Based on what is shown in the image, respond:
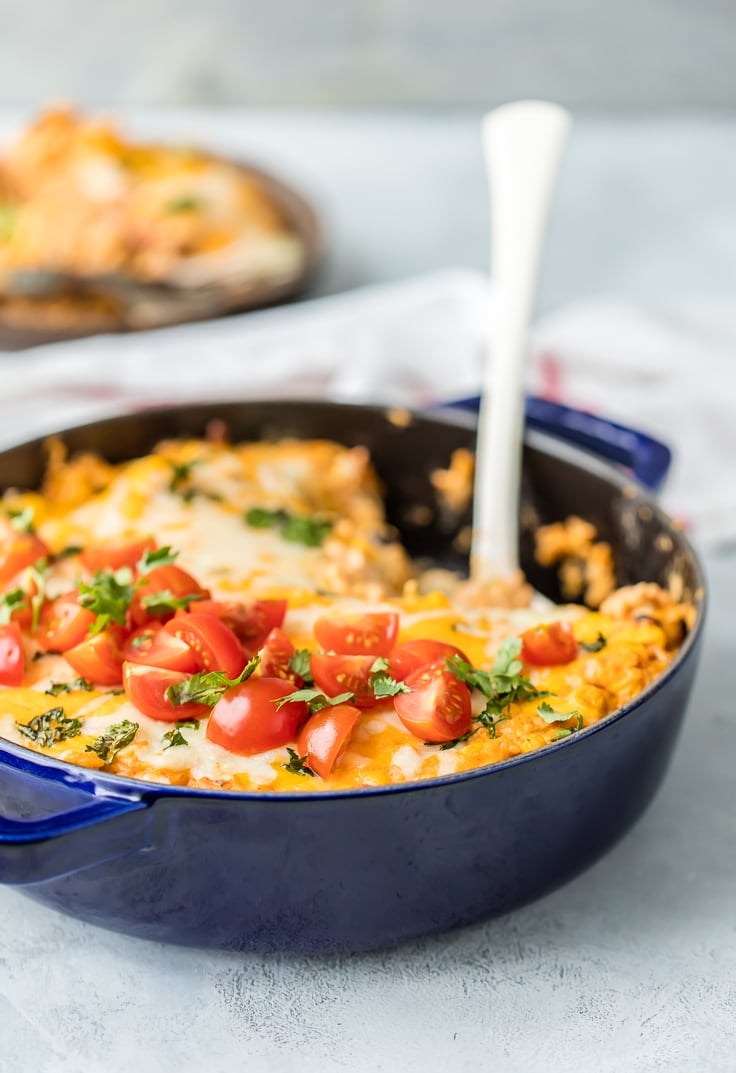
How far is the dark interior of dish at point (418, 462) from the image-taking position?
2.80m

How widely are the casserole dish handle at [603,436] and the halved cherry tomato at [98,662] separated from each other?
4.11 ft

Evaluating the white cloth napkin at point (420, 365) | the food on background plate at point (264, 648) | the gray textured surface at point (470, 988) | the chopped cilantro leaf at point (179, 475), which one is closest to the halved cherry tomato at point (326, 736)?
the food on background plate at point (264, 648)

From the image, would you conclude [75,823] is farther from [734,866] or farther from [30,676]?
[734,866]

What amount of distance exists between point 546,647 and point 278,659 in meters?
0.44

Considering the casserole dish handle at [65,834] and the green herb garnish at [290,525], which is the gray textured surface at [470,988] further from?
the green herb garnish at [290,525]

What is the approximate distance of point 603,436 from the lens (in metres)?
2.93

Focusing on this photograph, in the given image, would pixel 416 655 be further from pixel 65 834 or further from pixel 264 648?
pixel 65 834

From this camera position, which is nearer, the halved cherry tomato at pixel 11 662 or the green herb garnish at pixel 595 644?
the halved cherry tomato at pixel 11 662

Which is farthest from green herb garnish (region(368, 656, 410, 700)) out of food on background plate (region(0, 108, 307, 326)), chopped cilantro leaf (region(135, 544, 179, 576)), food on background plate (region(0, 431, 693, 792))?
food on background plate (region(0, 108, 307, 326))

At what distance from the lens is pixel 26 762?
5.79 ft

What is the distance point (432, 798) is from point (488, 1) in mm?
6713

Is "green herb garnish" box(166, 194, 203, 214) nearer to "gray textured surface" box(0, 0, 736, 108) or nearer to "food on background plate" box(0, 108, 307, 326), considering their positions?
"food on background plate" box(0, 108, 307, 326)

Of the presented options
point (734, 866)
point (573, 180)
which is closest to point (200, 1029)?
point (734, 866)

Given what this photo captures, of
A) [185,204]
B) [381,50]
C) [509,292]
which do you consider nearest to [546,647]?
[509,292]
